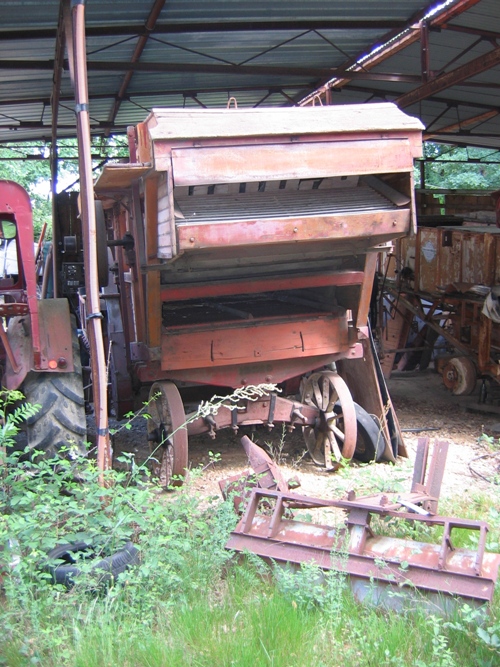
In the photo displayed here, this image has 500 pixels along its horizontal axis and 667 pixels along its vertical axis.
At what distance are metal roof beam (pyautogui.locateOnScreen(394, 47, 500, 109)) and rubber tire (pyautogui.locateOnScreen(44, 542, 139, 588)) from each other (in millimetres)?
7318

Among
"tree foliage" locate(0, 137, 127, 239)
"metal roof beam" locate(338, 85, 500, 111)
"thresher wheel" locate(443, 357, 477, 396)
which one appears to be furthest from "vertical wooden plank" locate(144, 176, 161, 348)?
"tree foliage" locate(0, 137, 127, 239)

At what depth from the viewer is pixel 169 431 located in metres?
5.38

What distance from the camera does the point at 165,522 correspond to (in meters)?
3.46

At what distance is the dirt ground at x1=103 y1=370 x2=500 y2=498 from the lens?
5.21m

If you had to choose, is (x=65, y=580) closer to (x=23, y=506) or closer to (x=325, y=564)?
(x=23, y=506)

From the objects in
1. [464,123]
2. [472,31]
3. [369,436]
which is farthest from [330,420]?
[464,123]

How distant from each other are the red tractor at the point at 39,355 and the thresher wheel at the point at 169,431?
0.70 m

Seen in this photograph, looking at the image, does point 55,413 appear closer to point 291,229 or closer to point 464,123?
point 291,229

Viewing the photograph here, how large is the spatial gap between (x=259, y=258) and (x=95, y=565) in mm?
2669

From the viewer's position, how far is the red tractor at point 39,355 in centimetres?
423

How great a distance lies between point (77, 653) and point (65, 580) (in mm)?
592

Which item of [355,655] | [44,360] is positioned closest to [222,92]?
[44,360]

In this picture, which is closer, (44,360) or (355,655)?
(355,655)

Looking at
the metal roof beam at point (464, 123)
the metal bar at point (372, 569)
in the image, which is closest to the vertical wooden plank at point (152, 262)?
the metal bar at point (372, 569)
